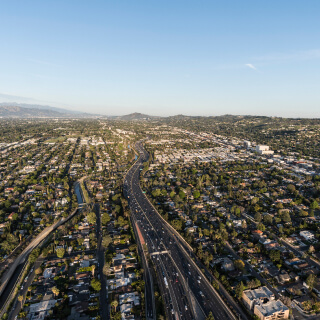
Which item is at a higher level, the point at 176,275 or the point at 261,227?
the point at 261,227

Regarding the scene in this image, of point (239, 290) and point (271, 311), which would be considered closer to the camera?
point (271, 311)

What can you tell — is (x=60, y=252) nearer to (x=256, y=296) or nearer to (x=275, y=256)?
(x=256, y=296)

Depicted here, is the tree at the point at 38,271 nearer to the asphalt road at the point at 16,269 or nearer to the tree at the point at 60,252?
the asphalt road at the point at 16,269

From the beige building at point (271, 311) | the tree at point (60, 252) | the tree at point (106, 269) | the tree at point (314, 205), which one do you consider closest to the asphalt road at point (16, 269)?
the tree at point (60, 252)

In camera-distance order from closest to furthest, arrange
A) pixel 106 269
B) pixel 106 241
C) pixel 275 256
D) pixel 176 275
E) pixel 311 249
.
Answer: pixel 106 269 < pixel 176 275 < pixel 275 256 < pixel 311 249 < pixel 106 241

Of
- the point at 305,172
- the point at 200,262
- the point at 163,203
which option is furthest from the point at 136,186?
the point at 305,172

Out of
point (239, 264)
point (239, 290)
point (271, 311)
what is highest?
point (239, 264)

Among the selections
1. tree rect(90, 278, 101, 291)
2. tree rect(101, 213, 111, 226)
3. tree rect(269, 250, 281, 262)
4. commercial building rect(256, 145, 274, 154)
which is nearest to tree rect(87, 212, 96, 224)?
tree rect(101, 213, 111, 226)

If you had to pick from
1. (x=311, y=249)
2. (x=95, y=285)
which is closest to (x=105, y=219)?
(x=95, y=285)

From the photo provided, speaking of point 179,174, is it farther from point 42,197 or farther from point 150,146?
point 150,146
